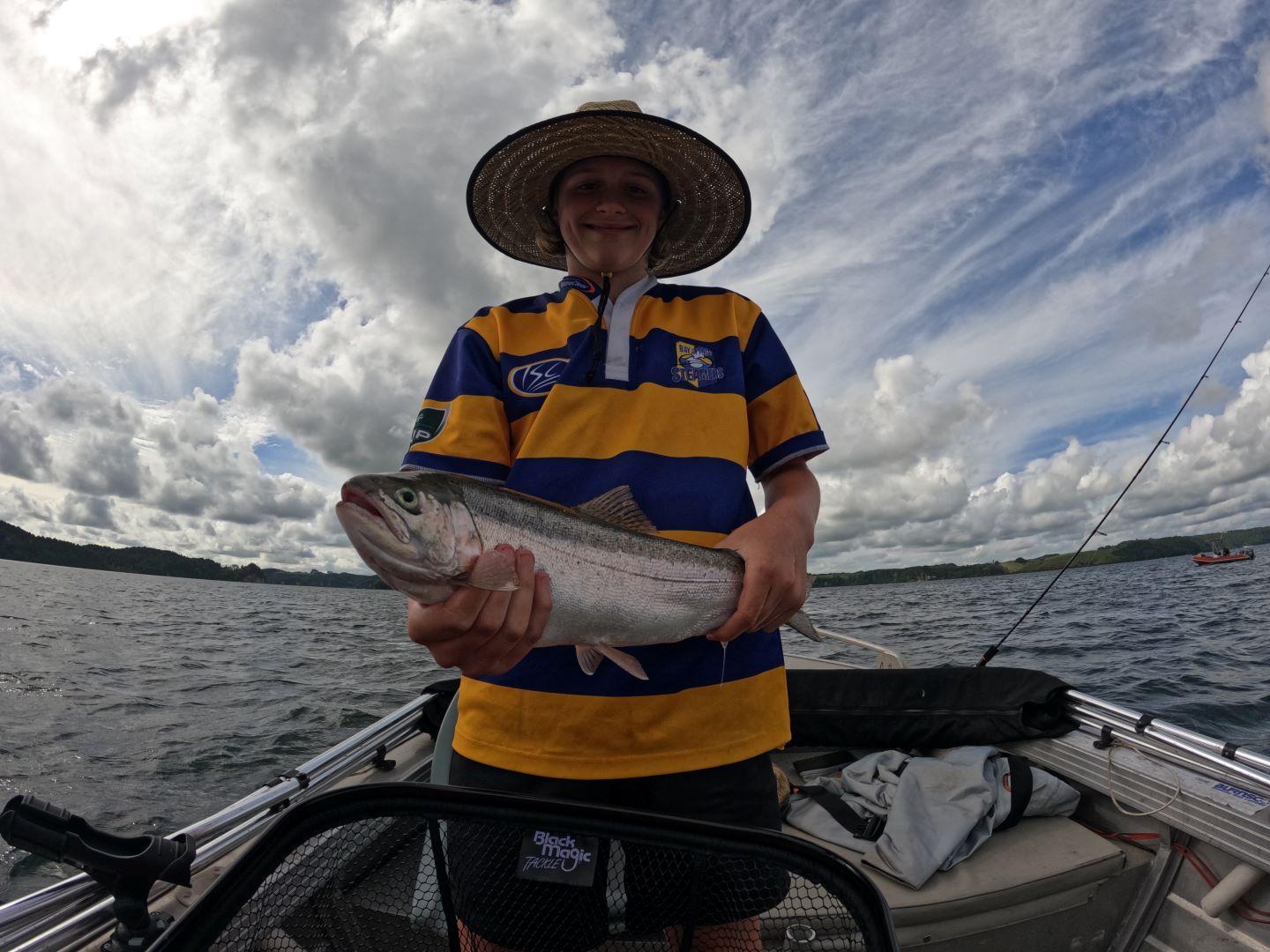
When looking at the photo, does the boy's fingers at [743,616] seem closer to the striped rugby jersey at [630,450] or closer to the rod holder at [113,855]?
the striped rugby jersey at [630,450]

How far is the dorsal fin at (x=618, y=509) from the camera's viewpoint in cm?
227

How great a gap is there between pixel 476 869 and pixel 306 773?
112 inches

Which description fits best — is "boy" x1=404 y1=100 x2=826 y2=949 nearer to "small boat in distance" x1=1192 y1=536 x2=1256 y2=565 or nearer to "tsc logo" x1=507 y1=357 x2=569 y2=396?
"tsc logo" x1=507 y1=357 x2=569 y2=396

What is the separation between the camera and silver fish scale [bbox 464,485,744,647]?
220cm

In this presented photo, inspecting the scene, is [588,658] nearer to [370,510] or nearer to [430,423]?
[370,510]

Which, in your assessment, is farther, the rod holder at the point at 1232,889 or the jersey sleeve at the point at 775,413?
the rod holder at the point at 1232,889

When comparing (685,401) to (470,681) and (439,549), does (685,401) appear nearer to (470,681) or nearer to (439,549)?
(439,549)

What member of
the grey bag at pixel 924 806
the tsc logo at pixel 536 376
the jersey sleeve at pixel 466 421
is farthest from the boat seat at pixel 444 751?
the grey bag at pixel 924 806

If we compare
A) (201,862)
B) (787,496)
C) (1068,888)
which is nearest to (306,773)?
(201,862)

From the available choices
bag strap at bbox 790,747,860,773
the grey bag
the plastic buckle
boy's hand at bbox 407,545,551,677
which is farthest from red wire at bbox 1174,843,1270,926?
boy's hand at bbox 407,545,551,677

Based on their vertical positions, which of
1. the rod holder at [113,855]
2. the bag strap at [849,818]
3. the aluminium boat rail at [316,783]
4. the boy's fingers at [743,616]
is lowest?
the bag strap at [849,818]

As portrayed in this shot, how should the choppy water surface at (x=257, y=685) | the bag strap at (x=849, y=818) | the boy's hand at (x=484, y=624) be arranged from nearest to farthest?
the boy's hand at (x=484, y=624), the bag strap at (x=849, y=818), the choppy water surface at (x=257, y=685)

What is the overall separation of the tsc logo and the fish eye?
0.58 m

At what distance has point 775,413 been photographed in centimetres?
259
